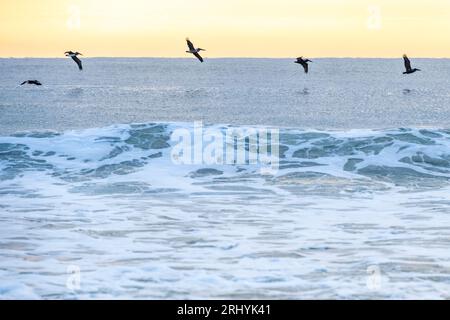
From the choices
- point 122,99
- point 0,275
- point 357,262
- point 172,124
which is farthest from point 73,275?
point 122,99

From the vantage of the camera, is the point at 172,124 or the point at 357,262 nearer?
the point at 357,262

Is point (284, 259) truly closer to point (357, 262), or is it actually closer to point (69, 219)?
point (357, 262)

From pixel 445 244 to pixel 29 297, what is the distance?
689 cm

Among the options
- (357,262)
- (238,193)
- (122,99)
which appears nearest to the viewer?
(357,262)

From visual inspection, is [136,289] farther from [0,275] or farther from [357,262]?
[357,262]

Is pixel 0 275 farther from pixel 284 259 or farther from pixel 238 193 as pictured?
pixel 238 193

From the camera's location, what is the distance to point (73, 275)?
12.5 metres

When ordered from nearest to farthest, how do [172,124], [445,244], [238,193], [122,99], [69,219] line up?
[445,244]
[69,219]
[238,193]
[172,124]
[122,99]

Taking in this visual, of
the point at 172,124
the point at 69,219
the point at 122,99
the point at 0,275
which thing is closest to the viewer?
the point at 0,275

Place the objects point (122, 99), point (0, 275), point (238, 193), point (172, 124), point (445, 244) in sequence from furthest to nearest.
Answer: point (122, 99) → point (172, 124) → point (238, 193) → point (445, 244) → point (0, 275)

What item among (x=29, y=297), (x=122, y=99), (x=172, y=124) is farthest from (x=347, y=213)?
(x=122, y=99)

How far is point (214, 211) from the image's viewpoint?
1778 centimetres

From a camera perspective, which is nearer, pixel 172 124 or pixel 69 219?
pixel 69 219
